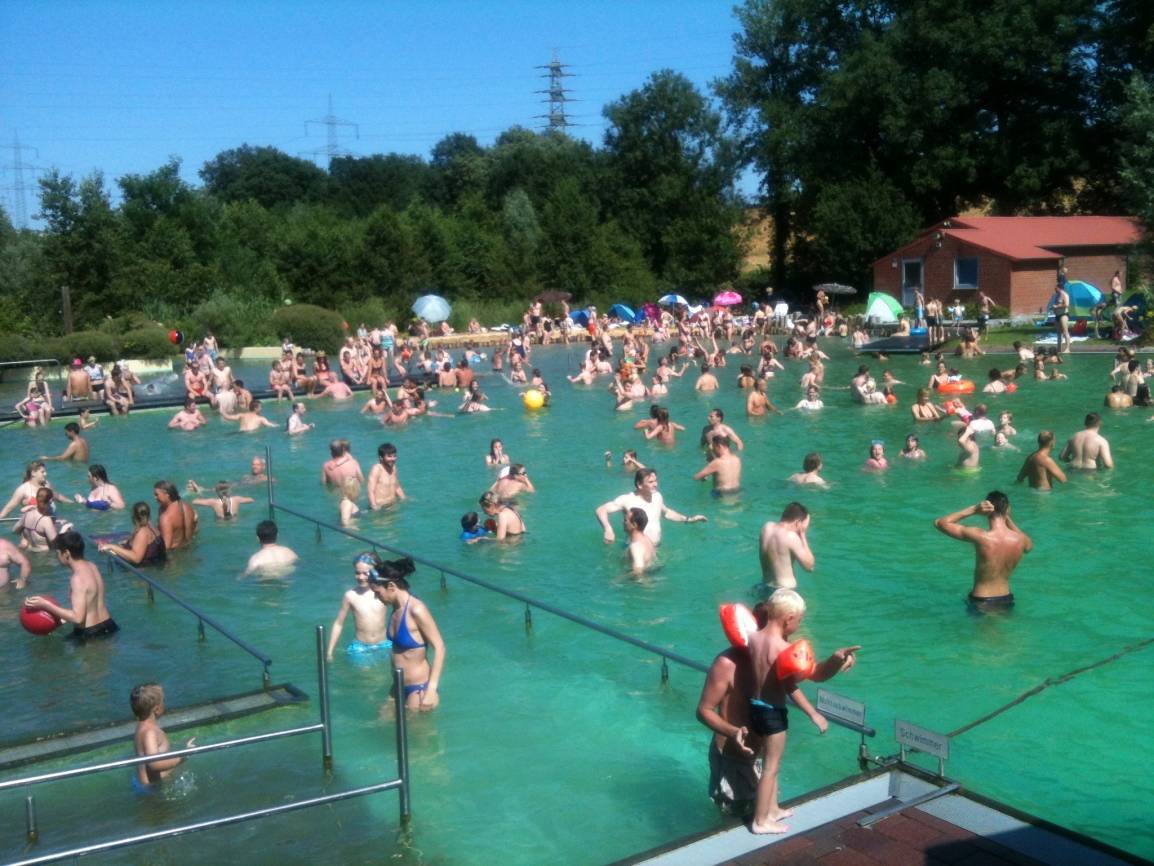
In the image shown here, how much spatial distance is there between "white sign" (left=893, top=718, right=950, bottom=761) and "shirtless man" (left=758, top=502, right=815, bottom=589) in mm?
4061

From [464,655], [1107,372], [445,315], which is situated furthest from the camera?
[445,315]

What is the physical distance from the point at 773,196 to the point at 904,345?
26.5 meters

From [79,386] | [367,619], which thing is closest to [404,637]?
[367,619]

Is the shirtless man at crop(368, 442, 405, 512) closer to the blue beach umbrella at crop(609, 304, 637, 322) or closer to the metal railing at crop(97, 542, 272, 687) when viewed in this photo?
the metal railing at crop(97, 542, 272, 687)

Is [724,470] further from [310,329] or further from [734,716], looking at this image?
[310,329]

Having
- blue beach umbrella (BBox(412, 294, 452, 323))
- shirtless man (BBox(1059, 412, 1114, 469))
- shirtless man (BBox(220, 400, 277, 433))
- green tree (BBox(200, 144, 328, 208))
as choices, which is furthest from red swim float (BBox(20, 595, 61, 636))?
green tree (BBox(200, 144, 328, 208))

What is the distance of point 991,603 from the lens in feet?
35.5

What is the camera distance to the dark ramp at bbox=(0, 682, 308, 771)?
7801mm

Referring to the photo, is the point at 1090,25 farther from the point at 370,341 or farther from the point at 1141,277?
the point at 370,341

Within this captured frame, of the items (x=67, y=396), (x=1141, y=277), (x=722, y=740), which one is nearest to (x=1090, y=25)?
(x=1141, y=277)

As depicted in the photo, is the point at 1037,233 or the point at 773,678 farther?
the point at 1037,233

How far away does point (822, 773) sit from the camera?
25.7 ft

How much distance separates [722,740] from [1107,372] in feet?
81.5

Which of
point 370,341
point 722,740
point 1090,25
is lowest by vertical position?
point 722,740
